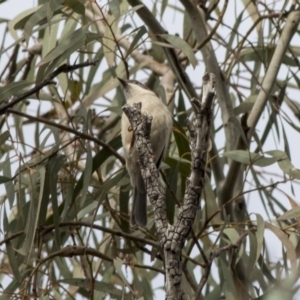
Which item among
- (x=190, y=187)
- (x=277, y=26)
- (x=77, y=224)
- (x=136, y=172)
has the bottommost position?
(x=190, y=187)

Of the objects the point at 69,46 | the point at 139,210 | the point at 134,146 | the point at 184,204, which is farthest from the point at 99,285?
the point at 184,204

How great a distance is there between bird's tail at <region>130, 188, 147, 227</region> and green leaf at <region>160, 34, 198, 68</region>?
50 cm

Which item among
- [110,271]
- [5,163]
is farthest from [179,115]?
[5,163]

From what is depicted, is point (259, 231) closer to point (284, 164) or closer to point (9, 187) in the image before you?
point (284, 164)

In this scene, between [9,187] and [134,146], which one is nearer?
[9,187]

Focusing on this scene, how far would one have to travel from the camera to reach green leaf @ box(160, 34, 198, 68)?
240cm

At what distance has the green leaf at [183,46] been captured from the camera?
94.5 inches

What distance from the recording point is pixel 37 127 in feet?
10.3

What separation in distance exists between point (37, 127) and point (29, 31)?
34.0 inches

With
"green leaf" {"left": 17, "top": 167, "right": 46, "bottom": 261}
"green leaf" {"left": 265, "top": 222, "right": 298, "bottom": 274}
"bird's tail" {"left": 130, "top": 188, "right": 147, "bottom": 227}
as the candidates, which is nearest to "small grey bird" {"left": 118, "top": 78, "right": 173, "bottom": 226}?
"bird's tail" {"left": 130, "top": 188, "right": 147, "bottom": 227}

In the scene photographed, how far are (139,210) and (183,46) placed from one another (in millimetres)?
537

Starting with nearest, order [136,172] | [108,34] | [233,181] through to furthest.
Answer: [136,172], [233,181], [108,34]

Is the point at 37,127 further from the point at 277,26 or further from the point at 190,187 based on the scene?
the point at 190,187

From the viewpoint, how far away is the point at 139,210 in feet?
8.68
